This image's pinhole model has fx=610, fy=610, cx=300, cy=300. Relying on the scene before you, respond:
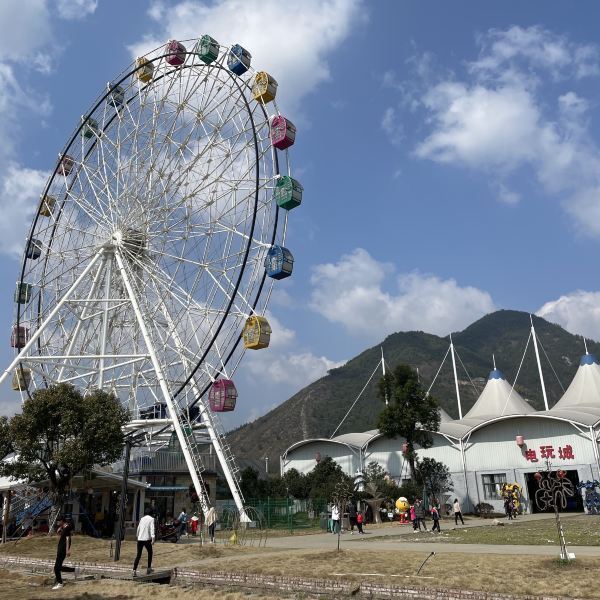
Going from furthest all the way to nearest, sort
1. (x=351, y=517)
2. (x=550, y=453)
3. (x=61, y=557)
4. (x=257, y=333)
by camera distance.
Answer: (x=550, y=453), (x=351, y=517), (x=257, y=333), (x=61, y=557)

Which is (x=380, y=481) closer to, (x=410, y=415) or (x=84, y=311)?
(x=410, y=415)

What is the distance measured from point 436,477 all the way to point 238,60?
107ft

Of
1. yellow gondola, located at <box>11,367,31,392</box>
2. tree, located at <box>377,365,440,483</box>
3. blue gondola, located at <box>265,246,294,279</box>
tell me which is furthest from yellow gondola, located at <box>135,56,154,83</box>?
tree, located at <box>377,365,440,483</box>

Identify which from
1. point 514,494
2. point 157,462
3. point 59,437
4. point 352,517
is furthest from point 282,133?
point 514,494

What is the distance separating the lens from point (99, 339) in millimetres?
38000

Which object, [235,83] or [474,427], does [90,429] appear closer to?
[235,83]

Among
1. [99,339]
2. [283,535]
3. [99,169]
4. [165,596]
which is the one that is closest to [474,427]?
[283,535]

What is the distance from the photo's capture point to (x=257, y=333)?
3120 cm

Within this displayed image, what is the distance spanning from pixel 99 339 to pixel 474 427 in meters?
29.7

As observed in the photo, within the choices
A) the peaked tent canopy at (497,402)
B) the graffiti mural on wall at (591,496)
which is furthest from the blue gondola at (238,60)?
the peaked tent canopy at (497,402)

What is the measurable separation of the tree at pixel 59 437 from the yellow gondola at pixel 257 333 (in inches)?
299

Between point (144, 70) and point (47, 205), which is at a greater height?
point (144, 70)

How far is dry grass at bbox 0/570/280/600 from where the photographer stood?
1320 centimetres

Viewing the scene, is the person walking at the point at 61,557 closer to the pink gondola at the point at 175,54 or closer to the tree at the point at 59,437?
the tree at the point at 59,437
